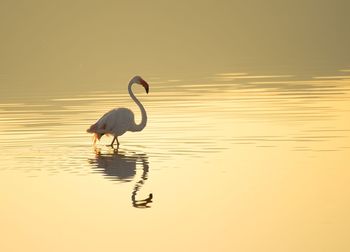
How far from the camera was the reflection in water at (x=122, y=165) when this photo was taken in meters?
17.3

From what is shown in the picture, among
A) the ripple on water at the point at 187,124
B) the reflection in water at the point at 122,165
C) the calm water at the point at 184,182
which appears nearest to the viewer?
the calm water at the point at 184,182

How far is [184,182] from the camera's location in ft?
55.1

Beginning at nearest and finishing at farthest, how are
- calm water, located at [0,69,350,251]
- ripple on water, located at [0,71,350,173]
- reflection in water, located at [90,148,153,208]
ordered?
calm water, located at [0,69,350,251], reflection in water, located at [90,148,153,208], ripple on water, located at [0,71,350,173]

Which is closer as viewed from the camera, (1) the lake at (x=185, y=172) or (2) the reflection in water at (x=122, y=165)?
(1) the lake at (x=185, y=172)

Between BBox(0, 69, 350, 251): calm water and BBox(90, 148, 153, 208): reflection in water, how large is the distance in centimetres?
2

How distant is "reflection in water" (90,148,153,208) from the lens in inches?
682

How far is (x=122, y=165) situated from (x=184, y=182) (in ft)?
7.54

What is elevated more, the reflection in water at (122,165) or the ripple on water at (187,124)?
the ripple on water at (187,124)

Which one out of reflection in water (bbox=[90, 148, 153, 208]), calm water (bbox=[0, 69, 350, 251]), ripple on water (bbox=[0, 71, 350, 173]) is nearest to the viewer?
calm water (bbox=[0, 69, 350, 251])

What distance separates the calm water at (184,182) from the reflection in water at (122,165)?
0.07 feet

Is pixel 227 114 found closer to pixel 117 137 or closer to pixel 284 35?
pixel 117 137

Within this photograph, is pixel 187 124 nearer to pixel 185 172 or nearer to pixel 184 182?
pixel 185 172

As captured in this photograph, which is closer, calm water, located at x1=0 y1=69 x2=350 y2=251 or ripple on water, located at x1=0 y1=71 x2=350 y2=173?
calm water, located at x1=0 y1=69 x2=350 y2=251

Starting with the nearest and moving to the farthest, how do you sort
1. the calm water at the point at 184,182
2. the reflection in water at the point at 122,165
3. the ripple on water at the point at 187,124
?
the calm water at the point at 184,182 < the reflection in water at the point at 122,165 < the ripple on water at the point at 187,124
